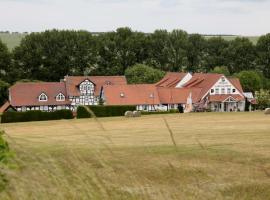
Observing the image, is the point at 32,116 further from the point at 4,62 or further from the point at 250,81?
the point at 250,81

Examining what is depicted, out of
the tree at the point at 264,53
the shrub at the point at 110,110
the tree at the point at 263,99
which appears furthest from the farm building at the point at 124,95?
the tree at the point at 264,53

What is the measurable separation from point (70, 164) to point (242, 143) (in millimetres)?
24532

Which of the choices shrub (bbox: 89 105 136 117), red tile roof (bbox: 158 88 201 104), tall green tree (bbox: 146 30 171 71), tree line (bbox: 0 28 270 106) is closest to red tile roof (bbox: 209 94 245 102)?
red tile roof (bbox: 158 88 201 104)

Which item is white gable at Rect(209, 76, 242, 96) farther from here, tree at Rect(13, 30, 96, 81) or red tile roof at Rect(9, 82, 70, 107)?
tree at Rect(13, 30, 96, 81)

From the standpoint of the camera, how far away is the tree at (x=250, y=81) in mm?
97812

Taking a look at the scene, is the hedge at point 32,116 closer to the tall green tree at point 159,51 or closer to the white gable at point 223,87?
the white gable at point 223,87

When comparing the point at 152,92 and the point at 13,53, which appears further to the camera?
the point at 13,53

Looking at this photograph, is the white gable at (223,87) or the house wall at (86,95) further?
the house wall at (86,95)

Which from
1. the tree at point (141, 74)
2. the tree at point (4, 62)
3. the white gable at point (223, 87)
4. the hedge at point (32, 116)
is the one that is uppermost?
the tree at point (4, 62)

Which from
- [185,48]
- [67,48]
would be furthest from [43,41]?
[185,48]

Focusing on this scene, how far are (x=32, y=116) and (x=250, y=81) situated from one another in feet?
160

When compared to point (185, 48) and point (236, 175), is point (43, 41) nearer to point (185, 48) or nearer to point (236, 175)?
point (185, 48)

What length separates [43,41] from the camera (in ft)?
353

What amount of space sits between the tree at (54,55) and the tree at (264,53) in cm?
3669
